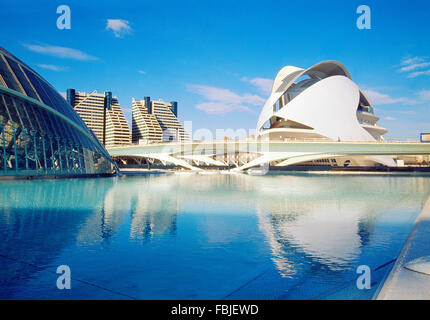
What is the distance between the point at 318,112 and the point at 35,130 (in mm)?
50523

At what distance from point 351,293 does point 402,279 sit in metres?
0.72

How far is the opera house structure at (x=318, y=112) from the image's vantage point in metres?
68.3

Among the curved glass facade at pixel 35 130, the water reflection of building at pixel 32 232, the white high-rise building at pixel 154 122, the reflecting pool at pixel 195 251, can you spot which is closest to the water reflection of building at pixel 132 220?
the reflecting pool at pixel 195 251

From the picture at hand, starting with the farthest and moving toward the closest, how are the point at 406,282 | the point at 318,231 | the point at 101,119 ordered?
1. the point at 101,119
2. the point at 318,231
3. the point at 406,282

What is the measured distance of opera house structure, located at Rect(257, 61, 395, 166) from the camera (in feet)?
224

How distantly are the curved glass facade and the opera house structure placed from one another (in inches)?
1559

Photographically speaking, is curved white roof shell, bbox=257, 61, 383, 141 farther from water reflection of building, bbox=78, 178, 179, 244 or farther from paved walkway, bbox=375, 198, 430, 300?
paved walkway, bbox=375, 198, 430, 300

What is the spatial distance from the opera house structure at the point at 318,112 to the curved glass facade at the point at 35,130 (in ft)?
130

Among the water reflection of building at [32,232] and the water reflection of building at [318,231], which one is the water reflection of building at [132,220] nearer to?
the water reflection of building at [32,232]

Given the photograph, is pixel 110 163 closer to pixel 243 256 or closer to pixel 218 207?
pixel 218 207

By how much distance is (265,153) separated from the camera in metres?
56.2

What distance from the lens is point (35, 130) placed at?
101 ft

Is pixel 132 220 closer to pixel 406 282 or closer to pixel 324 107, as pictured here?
pixel 406 282

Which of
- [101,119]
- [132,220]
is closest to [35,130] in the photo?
[132,220]
